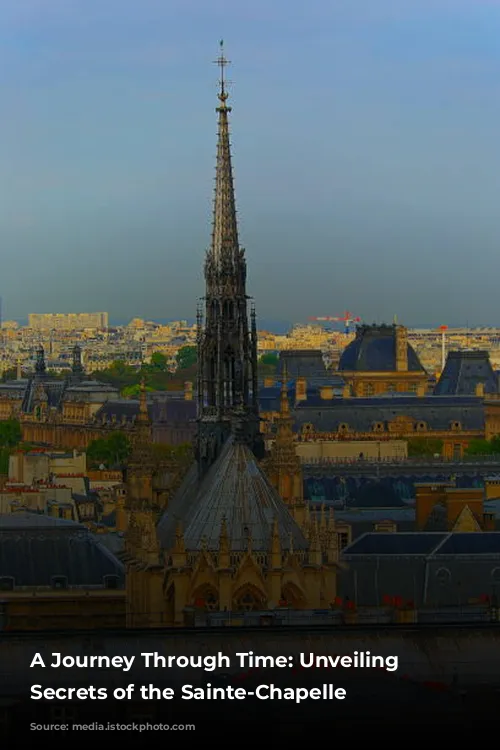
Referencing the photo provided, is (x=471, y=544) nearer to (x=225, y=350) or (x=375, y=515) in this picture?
(x=225, y=350)

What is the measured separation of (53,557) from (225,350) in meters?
7.76

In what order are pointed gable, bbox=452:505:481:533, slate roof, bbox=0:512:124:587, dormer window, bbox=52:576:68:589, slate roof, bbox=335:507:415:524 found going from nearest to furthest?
dormer window, bbox=52:576:68:589
slate roof, bbox=0:512:124:587
pointed gable, bbox=452:505:481:533
slate roof, bbox=335:507:415:524

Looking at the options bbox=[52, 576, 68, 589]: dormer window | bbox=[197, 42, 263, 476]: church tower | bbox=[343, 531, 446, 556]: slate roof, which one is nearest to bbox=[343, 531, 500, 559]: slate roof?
bbox=[343, 531, 446, 556]: slate roof

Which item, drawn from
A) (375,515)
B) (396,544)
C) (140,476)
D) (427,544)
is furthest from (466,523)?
(375,515)

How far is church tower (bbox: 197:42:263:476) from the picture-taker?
322ft

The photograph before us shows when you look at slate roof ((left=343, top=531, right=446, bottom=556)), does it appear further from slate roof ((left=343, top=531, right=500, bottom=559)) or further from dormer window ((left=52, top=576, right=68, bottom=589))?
dormer window ((left=52, top=576, right=68, bottom=589))

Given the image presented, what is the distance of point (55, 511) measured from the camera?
127 meters

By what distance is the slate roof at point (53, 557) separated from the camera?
97.2 meters

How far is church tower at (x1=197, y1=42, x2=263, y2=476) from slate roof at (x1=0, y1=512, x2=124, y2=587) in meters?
4.16

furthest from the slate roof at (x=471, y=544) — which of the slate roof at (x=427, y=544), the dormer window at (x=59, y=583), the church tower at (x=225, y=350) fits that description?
the dormer window at (x=59, y=583)

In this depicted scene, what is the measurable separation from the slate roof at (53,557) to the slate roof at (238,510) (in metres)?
8.36

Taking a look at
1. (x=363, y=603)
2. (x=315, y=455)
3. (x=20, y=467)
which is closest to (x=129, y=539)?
(x=363, y=603)

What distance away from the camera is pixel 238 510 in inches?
3381

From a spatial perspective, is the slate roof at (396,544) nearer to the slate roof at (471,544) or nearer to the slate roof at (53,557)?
the slate roof at (471,544)
